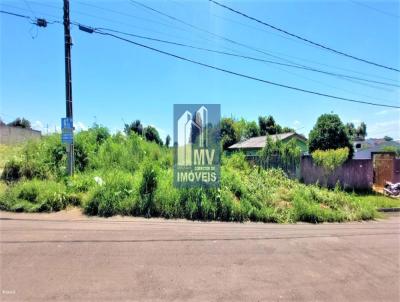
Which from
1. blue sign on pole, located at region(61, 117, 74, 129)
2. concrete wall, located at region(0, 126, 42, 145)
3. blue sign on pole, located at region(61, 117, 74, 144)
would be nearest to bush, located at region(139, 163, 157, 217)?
blue sign on pole, located at region(61, 117, 74, 144)

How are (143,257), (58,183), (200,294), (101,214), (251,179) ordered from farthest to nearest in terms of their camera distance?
(251,179) < (58,183) < (101,214) < (143,257) < (200,294)

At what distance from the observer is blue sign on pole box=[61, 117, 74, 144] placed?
10.5 meters

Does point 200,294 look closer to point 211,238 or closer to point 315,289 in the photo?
point 315,289

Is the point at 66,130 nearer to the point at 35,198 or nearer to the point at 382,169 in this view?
the point at 35,198


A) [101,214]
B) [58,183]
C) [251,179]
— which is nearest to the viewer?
[101,214]

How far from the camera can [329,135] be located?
65.6 feet

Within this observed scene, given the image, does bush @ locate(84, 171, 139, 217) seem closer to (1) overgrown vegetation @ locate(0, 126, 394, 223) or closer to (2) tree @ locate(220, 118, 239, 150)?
(1) overgrown vegetation @ locate(0, 126, 394, 223)

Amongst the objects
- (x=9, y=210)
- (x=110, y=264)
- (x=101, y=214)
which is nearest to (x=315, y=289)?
(x=110, y=264)

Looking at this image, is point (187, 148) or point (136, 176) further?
point (187, 148)

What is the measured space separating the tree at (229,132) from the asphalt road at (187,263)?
1371 inches

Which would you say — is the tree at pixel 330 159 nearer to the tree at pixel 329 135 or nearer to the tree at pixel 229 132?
the tree at pixel 329 135

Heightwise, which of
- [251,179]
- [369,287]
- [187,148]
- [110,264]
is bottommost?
[369,287]

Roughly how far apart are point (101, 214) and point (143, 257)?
3767 millimetres

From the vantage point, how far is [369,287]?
4.36 meters
